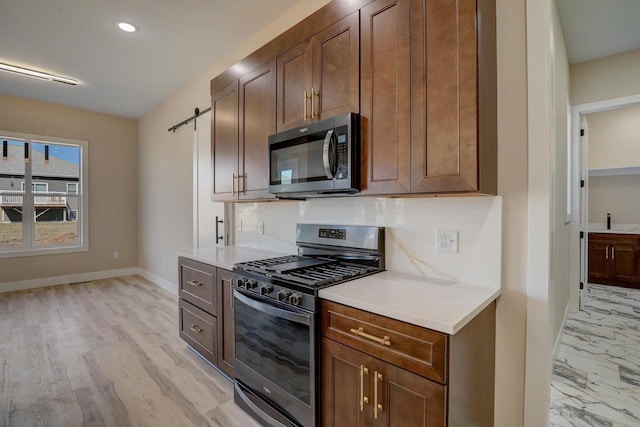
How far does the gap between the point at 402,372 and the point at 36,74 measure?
512 cm

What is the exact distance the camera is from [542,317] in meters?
1.40

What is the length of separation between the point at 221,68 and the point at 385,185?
9.29ft

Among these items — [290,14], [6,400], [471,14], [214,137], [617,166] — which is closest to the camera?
[471,14]

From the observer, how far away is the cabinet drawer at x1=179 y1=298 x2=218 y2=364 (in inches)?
92.4

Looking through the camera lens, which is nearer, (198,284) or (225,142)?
(198,284)

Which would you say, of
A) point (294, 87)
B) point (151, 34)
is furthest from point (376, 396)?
point (151, 34)

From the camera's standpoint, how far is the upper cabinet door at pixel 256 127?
2217 millimetres

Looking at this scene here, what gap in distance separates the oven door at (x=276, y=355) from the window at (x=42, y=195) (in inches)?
192

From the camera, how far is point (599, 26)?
2.71 metres

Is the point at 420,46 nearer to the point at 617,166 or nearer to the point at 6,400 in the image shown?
the point at 6,400

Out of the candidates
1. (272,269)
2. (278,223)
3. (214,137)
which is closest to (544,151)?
(272,269)

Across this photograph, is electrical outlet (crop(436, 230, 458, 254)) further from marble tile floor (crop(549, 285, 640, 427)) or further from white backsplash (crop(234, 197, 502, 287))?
marble tile floor (crop(549, 285, 640, 427))

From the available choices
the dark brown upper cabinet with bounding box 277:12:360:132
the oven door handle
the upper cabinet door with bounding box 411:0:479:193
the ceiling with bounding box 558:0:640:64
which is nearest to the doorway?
the ceiling with bounding box 558:0:640:64

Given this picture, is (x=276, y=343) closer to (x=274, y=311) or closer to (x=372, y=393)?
(x=274, y=311)
